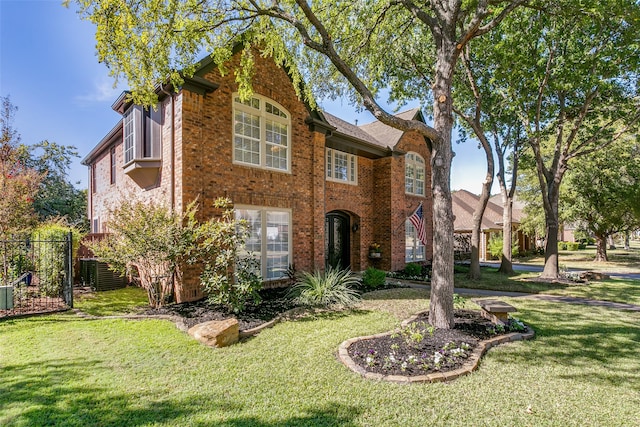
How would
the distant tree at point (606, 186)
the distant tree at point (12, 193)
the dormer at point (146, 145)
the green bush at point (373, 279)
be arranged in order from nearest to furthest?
1. the dormer at point (146, 145)
2. the distant tree at point (12, 193)
3. the green bush at point (373, 279)
4. the distant tree at point (606, 186)

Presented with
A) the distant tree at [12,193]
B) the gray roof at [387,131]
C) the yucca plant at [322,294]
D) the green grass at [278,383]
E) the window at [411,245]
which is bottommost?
the green grass at [278,383]

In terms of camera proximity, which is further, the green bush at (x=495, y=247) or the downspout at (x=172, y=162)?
the green bush at (x=495, y=247)

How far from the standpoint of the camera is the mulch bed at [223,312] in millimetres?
6320

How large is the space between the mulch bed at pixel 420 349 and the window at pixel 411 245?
9386 millimetres

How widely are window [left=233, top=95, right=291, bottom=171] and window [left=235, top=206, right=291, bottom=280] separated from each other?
4.87ft

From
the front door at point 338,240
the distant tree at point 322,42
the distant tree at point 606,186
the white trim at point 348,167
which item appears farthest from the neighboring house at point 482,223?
the distant tree at point 322,42

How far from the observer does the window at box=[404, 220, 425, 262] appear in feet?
50.4

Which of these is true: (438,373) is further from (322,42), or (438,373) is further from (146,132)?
(146,132)

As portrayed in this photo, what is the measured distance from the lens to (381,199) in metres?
14.4

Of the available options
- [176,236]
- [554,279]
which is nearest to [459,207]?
[554,279]

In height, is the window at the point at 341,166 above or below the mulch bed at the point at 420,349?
above

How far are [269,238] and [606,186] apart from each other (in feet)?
77.7

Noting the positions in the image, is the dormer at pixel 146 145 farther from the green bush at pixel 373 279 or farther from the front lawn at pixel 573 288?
the front lawn at pixel 573 288

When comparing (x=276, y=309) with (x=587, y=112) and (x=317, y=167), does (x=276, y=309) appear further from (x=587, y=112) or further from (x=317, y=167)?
(x=587, y=112)
